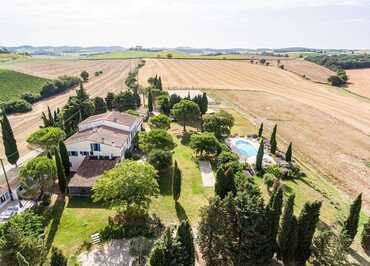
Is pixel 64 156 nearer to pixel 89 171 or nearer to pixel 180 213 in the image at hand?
pixel 89 171

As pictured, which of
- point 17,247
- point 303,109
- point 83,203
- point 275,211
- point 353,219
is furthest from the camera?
point 303,109

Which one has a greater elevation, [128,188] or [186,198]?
[128,188]

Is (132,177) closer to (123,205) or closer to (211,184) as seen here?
(123,205)

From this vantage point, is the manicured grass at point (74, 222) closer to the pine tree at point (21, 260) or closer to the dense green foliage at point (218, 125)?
the pine tree at point (21, 260)

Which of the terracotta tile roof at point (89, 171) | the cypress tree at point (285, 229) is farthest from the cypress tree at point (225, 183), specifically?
the terracotta tile roof at point (89, 171)

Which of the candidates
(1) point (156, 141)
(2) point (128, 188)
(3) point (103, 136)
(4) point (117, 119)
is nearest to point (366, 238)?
(2) point (128, 188)

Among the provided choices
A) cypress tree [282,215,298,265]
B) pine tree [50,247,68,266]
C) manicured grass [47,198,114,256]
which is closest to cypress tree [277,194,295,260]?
cypress tree [282,215,298,265]

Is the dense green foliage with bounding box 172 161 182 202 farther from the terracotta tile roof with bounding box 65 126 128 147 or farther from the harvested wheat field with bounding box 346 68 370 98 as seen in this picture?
the harvested wheat field with bounding box 346 68 370 98
